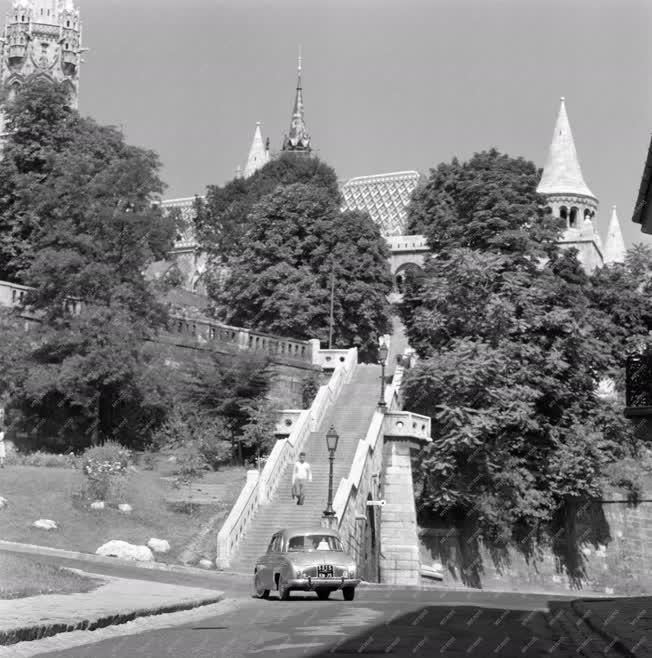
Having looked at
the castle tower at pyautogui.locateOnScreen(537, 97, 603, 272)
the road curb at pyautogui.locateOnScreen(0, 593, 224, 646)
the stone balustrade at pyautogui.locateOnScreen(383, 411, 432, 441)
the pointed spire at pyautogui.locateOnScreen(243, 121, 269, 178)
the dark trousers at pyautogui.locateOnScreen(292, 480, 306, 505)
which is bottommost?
the road curb at pyautogui.locateOnScreen(0, 593, 224, 646)

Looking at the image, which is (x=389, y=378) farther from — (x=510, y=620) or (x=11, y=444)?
(x=510, y=620)

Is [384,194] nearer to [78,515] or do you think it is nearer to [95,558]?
[78,515]

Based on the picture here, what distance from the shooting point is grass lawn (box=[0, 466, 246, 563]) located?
3297 cm

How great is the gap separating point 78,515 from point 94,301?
12088 mm

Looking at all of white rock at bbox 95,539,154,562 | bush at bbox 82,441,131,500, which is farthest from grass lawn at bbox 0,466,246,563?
white rock at bbox 95,539,154,562

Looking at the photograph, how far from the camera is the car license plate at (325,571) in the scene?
79.7 feet

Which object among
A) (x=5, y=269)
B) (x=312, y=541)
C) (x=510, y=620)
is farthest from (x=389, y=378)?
(x=510, y=620)

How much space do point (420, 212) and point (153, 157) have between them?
30947mm

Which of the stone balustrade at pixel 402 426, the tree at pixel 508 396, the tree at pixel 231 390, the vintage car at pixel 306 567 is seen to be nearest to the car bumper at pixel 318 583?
the vintage car at pixel 306 567

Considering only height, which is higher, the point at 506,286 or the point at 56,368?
the point at 506,286

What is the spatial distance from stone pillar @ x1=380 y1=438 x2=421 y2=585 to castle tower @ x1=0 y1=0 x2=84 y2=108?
91626 mm

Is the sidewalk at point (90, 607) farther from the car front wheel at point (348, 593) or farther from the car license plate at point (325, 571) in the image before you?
the car front wheel at point (348, 593)

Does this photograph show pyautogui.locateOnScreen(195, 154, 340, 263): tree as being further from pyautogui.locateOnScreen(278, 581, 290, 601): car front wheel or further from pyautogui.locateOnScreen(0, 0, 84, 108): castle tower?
pyautogui.locateOnScreen(0, 0, 84, 108): castle tower

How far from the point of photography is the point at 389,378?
50.5m
